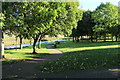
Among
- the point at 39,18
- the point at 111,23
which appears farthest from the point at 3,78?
the point at 111,23

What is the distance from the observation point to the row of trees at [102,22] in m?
53.8

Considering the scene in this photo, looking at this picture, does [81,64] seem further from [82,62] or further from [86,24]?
[86,24]

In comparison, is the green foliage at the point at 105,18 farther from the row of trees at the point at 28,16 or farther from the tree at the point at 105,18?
the row of trees at the point at 28,16

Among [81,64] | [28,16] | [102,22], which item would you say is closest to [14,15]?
[28,16]

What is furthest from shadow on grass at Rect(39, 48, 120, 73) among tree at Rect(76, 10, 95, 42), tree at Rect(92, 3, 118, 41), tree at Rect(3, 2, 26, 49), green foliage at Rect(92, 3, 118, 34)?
tree at Rect(76, 10, 95, 42)

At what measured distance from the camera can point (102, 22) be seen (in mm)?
57031

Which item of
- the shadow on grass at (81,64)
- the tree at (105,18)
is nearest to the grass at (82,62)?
the shadow on grass at (81,64)

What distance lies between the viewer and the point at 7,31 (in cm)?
1780

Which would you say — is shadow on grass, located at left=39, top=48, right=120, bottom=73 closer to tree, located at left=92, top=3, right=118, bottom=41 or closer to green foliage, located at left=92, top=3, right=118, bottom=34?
green foliage, located at left=92, top=3, right=118, bottom=34

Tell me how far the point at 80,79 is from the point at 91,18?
53.0 metres

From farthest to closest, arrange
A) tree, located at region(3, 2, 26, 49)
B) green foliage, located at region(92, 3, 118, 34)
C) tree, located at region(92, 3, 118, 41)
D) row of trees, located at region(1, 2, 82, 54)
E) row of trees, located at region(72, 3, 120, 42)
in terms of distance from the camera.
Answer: tree, located at region(92, 3, 118, 41) < green foliage, located at region(92, 3, 118, 34) < row of trees, located at region(72, 3, 120, 42) < row of trees, located at region(1, 2, 82, 54) < tree, located at region(3, 2, 26, 49)

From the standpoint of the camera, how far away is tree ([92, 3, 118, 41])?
2164 inches

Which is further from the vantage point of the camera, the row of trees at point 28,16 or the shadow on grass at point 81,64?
the row of trees at point 28,16

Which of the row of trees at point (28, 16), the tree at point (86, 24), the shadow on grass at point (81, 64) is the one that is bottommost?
the shadow on grass at point (81, 64)
